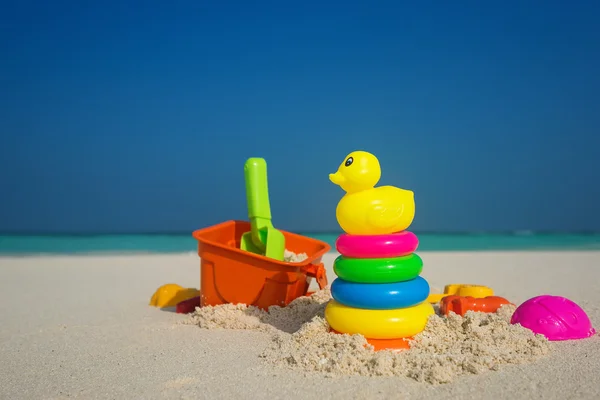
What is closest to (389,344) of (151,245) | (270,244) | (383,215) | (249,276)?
(383,215)

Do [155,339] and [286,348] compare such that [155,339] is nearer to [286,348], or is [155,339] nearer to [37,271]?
[286,348]

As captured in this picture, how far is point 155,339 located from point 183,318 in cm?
68

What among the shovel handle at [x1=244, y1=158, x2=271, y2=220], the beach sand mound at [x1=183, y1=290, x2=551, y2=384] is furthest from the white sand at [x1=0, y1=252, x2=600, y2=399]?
the shovel handle at [x1=244, y1=158, x2=271, y2=220]

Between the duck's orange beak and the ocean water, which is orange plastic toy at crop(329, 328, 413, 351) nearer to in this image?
the duck's orange beak

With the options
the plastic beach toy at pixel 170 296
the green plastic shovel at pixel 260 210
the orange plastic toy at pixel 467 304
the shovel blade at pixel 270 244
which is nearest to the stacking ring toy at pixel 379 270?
the orange plastic toy at pixel 467 304

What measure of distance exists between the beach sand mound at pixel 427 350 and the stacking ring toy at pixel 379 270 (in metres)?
0.32

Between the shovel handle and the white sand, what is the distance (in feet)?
3.50

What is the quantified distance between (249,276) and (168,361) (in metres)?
1.06

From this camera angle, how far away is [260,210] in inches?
171

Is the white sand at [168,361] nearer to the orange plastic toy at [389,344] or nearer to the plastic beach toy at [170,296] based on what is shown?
the plastic beach toy at [170,296]

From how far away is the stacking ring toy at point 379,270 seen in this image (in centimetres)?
292

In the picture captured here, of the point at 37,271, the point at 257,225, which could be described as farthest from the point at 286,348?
the point at 37,271

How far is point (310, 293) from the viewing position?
4355 mm

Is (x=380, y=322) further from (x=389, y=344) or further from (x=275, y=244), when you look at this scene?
(x=275, y=244)
